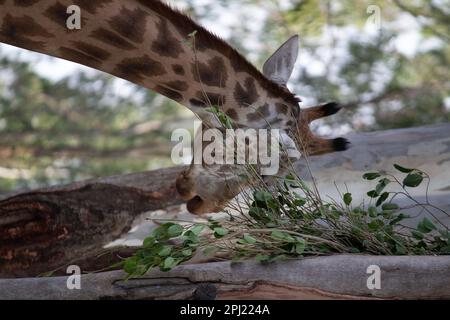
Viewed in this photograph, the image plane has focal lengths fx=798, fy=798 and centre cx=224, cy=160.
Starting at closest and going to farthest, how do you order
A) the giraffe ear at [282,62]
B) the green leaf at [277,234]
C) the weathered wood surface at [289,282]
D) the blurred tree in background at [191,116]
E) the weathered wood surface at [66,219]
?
the weathered wood surface at [289,282] → the green leaf at [277,234] → the giraffe ear at [282,62] → the weathered wood surface at [66,219] → the blurred tree in background at [191,116]

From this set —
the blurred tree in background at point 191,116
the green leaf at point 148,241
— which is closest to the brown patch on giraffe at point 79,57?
the green leaf at point 148,241

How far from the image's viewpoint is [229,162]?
8.36 feet

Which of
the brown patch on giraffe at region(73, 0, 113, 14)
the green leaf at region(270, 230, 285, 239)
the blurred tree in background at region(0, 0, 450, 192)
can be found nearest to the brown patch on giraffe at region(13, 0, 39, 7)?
the brown patch on giraffe at region(73, 0, 113, 14)

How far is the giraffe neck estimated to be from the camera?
95.3 inches

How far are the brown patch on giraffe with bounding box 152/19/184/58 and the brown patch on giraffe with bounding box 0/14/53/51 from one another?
33cm

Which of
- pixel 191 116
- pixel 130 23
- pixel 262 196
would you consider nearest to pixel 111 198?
pixel 130 23

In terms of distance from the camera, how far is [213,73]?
8.51 feet

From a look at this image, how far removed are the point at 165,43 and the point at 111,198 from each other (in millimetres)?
971

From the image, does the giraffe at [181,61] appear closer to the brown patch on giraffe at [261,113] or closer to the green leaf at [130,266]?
the brown patch on giraffe at [261,113]

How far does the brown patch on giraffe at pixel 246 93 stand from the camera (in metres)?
2.62

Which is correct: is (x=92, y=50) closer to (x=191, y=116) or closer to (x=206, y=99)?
(x=206, y=99)

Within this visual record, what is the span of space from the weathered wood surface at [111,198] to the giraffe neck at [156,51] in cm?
70

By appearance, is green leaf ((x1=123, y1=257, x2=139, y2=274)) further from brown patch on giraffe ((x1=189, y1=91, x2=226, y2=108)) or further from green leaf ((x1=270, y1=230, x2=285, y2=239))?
brown patch on giraffe ((x1=189, y1=91, x2=226, y2=108))
